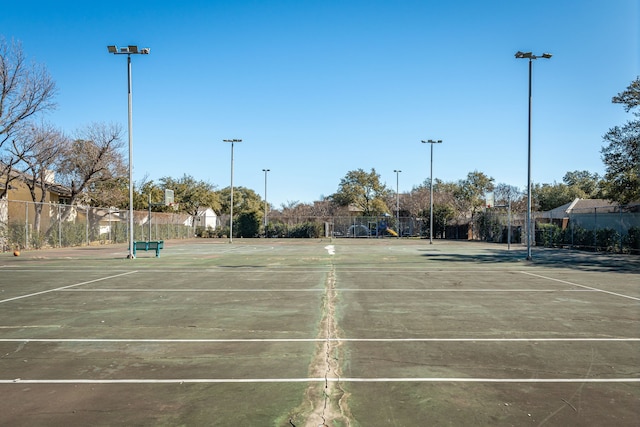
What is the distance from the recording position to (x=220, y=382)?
528cm

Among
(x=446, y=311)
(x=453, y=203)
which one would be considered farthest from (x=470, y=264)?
(x=453, y=203)

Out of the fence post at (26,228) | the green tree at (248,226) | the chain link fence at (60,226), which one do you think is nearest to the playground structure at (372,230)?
the green tree at (248,226)

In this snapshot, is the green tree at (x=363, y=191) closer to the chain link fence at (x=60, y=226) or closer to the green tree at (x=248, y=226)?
the green tree at (x=248, y=226)

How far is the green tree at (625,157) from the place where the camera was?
28.8m

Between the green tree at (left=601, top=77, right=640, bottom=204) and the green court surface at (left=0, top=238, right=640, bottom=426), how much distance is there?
19.9m

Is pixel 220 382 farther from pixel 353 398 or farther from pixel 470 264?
pixel 470 264

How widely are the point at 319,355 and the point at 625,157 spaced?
30346 millimetres

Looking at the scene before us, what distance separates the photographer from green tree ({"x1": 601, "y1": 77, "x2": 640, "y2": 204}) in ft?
94.5

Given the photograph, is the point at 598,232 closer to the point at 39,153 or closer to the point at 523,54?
the point at 523,54

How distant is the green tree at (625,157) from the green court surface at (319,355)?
65.2 feet

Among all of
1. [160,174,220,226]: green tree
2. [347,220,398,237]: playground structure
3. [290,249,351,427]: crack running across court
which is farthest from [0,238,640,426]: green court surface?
[160,174,220,226]: green tree

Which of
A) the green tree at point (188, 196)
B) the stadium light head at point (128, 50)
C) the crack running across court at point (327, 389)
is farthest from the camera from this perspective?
the green tree at point (188, 196)

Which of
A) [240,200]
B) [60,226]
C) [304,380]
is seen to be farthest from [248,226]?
[304,380]

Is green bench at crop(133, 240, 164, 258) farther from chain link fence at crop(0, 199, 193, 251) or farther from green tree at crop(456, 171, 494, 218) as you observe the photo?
green tree at crop(456, 171, 494, 218)
